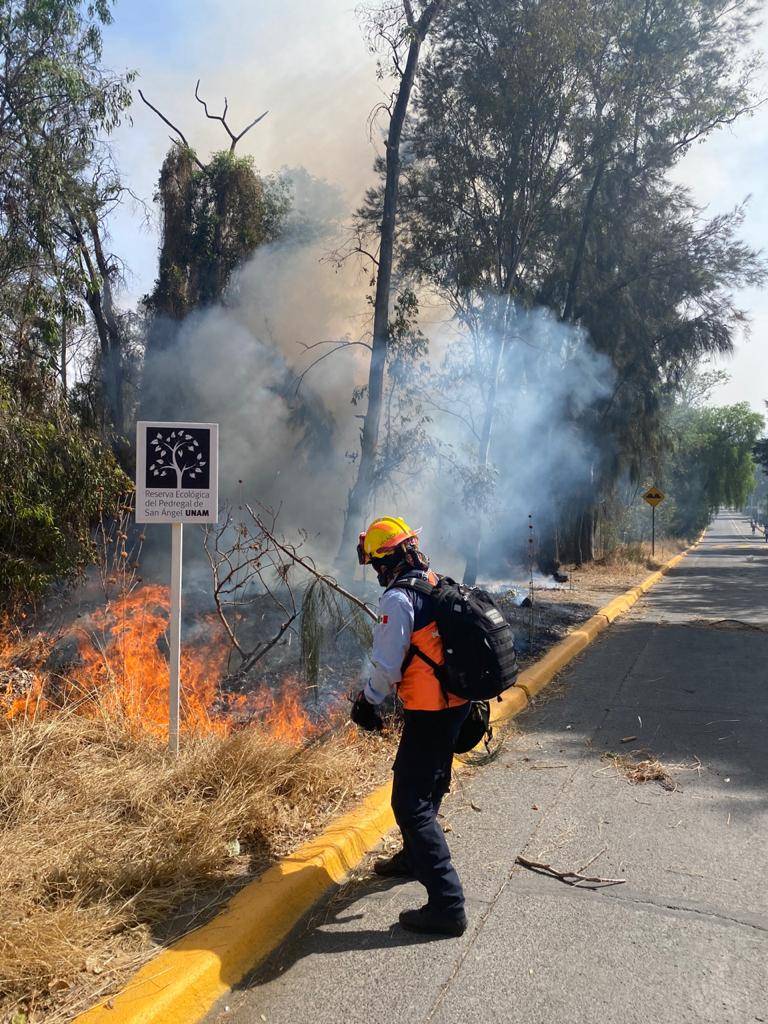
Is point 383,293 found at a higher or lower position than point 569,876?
higher

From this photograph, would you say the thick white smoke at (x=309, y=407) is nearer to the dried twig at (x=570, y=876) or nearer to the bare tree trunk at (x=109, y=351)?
the bare tree trunk at (x=109, y=351)

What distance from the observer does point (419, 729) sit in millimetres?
3316

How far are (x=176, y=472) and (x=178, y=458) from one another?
77 mm

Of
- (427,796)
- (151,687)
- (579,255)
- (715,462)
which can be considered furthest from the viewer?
(715,462)

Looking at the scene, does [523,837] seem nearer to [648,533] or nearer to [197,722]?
[197,722]

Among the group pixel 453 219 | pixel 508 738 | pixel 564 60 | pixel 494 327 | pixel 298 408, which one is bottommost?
pixel 508 738

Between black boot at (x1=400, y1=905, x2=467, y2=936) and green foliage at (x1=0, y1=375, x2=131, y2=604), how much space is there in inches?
194

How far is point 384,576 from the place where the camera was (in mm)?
3490

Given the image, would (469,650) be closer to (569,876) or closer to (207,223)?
(569,876)

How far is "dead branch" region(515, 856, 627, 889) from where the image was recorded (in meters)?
3.60

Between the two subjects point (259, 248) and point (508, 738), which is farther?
point (259, 248)

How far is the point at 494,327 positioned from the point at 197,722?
11.9 m

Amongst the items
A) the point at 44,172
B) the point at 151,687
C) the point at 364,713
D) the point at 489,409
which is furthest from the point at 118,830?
the point at 489,409

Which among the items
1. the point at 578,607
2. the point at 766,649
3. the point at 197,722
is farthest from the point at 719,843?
the point at 578,607
